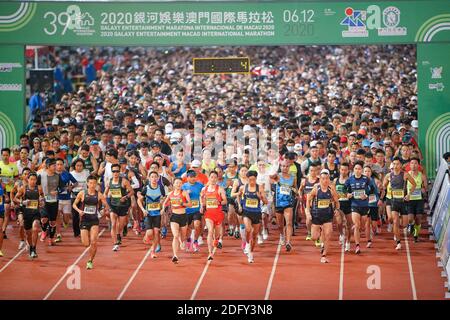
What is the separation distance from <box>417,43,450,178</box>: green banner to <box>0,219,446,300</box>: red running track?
3.10 meters

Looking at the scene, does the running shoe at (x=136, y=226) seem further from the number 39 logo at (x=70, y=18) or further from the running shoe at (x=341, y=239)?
the number 39 logo at (x=70, y=18)

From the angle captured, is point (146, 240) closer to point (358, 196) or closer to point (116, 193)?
point (116, 193)

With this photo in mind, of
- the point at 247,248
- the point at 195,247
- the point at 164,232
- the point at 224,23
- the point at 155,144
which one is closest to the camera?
the point at 247,248

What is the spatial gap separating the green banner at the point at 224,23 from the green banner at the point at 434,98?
1.45 ft

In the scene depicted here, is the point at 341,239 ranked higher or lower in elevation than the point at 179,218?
lower

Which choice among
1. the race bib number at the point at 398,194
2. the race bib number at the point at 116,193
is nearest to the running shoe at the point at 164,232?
the race bib number at the point at 116,193

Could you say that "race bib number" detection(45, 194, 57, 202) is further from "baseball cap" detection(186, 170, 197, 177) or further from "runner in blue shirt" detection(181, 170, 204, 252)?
"baseball cap" detection(186, 170, 197, 177)

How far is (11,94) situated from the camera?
24.0 m

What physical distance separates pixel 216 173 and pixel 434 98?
21.5 feet

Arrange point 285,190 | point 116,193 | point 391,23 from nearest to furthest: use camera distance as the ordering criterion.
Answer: point 285,190, point 116,193, point 391,23

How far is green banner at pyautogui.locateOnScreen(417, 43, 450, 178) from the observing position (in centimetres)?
2323

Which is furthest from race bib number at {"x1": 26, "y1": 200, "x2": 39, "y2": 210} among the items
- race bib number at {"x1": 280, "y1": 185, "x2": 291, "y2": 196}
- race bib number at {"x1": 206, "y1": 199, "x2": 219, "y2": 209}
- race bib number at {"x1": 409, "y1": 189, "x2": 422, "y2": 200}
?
race bib number at {"x1": 409, "y1": 189, "x2": 422, "y2": 200}

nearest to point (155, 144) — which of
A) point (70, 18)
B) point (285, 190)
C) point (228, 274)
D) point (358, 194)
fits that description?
point (285, 190)

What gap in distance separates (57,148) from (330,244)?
6706 mm
